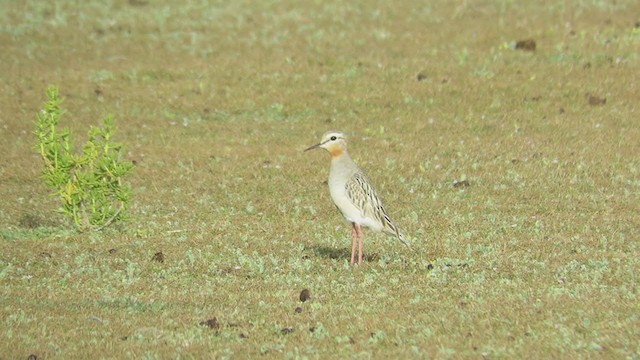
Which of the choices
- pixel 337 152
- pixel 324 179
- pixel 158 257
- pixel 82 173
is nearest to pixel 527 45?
pixel 324 179

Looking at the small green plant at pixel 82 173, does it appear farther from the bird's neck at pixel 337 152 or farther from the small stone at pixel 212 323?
the small stone at pixel 212 323

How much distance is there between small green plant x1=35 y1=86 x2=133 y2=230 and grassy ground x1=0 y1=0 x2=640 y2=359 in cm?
39

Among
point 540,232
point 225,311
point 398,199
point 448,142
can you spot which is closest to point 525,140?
point 448,142

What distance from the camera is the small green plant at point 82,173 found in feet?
55.2

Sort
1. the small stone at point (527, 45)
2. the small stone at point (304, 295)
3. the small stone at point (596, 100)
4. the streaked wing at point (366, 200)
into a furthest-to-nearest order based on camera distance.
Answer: the small stone at point (527, 45)
the small stone at point (596, 100)
the streaked wing at point (366, 200)
the small stone at point (304, 295)

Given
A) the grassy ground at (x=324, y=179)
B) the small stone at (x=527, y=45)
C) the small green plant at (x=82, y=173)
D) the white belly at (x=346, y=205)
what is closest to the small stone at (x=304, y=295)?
the grassy ground at (x=324, y=179)

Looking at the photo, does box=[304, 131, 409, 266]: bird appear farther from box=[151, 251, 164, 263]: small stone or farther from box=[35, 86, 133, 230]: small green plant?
box=[35, 86, 133, 230]: small green plant

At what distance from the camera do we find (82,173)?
56.1 ft

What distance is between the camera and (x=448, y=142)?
76.9 ft

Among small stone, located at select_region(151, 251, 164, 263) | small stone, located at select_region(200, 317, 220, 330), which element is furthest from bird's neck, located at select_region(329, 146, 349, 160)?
small stone, located at select_region(200, 317, 220, 330)

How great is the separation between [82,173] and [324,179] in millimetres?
5371

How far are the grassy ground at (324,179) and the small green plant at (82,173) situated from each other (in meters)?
0.39

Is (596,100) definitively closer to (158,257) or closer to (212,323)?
(158,257)

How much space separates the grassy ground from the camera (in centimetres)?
1229
